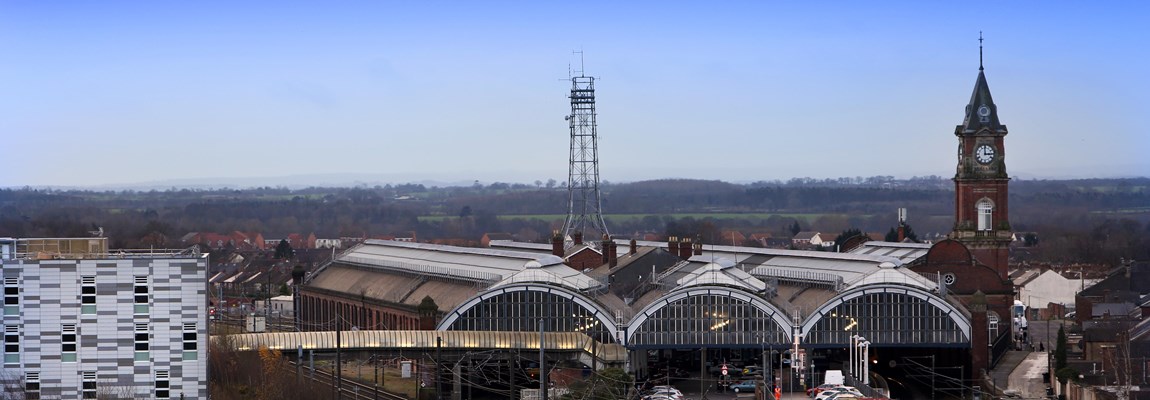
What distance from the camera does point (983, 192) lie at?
11175cm

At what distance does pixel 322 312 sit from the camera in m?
120

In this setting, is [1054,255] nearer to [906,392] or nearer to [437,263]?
[437,263]

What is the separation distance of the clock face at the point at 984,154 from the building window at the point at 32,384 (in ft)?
204

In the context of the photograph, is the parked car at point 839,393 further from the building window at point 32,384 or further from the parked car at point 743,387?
the building window at point 32,384

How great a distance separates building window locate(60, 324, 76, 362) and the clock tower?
5894 centimetres

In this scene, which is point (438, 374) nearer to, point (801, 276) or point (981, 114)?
point (801, 276)

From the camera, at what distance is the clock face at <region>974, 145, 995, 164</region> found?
366 ft

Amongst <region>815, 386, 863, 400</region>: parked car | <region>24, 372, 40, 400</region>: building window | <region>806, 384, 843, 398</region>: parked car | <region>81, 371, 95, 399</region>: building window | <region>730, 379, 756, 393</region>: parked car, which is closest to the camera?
<region>24, 372, 40, 400</region>: building window

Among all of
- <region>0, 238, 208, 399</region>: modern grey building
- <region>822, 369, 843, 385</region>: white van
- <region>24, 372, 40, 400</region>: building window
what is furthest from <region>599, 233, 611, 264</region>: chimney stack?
<region>24, 372, 40, 400</region>: building window

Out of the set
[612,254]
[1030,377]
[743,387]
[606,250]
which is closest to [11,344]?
[743,387]

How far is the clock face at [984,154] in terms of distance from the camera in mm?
111500

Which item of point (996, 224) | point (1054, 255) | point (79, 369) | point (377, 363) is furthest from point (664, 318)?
point (1054, 255)

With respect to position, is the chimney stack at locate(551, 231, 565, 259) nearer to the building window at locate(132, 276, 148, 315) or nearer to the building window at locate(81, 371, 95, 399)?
the building window at locate(132, 276, 148, 315)

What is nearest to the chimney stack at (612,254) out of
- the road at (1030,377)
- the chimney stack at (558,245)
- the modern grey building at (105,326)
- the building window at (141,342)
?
the chimney stack at (558,245)
